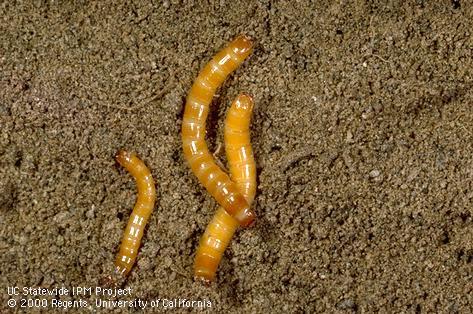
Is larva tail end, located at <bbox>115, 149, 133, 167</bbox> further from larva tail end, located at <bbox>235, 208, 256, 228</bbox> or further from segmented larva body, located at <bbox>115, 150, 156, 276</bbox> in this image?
larva tail end, located at <bbox>235, 208, 256, 228</bbox>

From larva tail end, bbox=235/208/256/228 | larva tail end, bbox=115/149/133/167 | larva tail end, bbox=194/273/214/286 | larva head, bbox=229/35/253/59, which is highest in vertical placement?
larva head, bbox=229/35/253/59

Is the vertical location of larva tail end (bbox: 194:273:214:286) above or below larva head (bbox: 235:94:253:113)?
below

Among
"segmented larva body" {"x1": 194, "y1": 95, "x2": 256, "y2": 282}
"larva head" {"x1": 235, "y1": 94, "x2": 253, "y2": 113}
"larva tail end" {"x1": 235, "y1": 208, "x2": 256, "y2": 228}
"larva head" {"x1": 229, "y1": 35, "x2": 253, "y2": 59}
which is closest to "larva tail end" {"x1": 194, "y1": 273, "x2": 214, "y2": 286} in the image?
"segmented larva body" {"x1": 194, "y1": 95, "x2": 256, "y2": 282}

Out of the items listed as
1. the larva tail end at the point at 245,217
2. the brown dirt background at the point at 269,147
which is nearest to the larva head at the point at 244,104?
the brown dirt background at the point at 269,147

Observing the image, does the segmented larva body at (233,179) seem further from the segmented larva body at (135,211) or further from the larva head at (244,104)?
the segmented larva body at (135,211)

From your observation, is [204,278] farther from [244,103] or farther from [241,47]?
[241,47]

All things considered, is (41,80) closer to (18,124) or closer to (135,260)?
(18,124)
